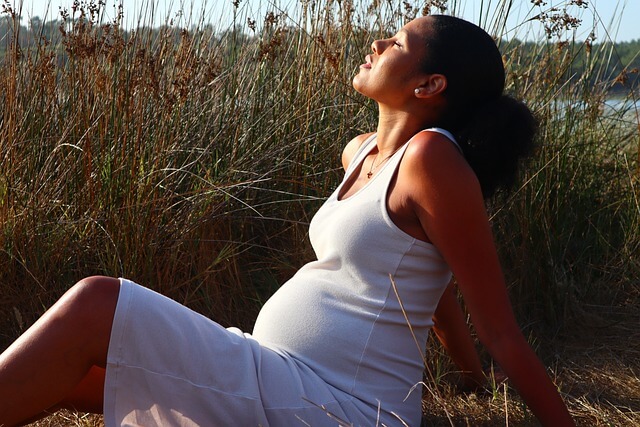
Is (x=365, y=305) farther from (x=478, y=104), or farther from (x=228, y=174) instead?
(x=228, y=174)

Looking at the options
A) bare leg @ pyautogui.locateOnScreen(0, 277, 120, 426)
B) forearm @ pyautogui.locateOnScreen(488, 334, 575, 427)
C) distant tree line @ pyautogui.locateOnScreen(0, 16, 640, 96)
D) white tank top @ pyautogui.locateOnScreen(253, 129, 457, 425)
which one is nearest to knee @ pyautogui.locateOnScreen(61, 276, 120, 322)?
bare leg @ pyautogui.locateOnScreen(0, 277, 120, 426)

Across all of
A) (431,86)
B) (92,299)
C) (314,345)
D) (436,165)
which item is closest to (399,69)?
(431,86)

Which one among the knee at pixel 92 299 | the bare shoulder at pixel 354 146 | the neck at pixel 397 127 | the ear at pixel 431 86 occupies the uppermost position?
the ear at pixel 431 86

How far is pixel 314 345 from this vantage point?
1.85 m

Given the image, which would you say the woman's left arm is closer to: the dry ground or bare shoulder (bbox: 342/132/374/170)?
the dry ground

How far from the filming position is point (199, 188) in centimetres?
300

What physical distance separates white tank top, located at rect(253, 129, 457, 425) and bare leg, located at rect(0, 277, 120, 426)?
0.39m

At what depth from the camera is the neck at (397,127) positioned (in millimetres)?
2033

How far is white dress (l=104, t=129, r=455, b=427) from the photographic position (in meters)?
1.73

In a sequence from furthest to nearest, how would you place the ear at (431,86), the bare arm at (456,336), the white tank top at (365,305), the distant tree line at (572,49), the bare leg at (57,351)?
the distant tree line at (572,49), the bare arm at (456,336), the ear at (431,86), the white tank top at (365,305), the bare leg at (57,351)

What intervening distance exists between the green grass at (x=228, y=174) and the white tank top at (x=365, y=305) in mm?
660

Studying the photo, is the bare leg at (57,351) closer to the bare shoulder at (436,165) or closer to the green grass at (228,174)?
the bare shoulder at (436,165)

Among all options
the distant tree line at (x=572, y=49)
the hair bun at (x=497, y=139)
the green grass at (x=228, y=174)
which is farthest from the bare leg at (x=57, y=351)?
the distant tree line at (x=572, y=49)

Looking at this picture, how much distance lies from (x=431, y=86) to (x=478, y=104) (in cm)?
12
